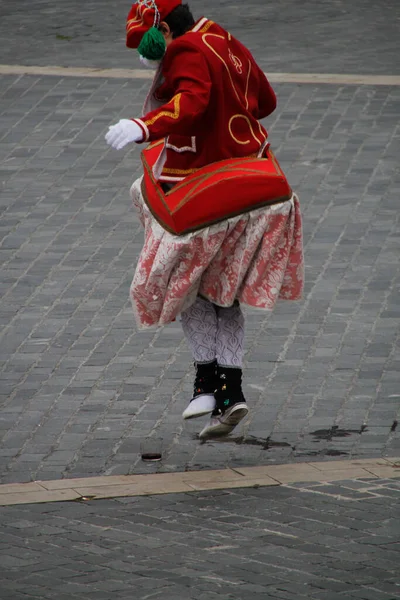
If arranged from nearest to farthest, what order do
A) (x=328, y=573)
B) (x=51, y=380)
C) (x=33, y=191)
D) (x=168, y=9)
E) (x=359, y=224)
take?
(x=328, y=573)
(x=168, y=9)
(x=51, y=380)
(x=359, y=224)
(x=33, y=191)

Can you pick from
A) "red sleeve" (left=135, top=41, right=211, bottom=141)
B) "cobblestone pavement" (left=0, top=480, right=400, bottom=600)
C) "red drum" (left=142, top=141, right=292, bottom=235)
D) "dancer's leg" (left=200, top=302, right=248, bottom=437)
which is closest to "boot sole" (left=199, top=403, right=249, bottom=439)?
"dancer's leg" (left=200, top=302, right=248, bottom=437)

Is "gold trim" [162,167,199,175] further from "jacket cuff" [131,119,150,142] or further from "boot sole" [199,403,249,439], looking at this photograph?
"boot sole" [199,403,249,439]

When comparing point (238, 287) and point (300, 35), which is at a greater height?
point (238, 287)

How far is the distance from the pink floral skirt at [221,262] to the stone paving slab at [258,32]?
7.03 m

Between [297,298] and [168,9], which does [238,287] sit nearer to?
[297,298]

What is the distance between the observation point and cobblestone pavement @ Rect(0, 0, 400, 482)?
5.99m

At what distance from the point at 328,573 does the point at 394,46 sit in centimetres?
962

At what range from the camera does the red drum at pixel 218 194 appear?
18.0 ft

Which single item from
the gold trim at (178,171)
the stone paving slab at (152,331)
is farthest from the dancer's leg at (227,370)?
the gold trim at (178,171)

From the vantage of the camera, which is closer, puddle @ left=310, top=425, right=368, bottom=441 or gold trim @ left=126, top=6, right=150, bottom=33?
gold trim @ left=126, top=6, right=150, bottom=33

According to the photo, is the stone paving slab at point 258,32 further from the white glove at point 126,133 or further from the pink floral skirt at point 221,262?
the white glove at point 126,133

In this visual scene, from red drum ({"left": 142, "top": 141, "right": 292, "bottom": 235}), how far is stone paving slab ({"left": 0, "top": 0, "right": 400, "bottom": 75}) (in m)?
7.02

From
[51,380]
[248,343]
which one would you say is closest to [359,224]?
[248,343]

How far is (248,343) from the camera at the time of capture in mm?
7152
